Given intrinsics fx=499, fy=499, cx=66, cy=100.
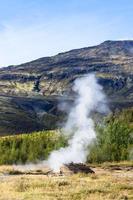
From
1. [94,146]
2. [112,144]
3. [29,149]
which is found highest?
[94,146]

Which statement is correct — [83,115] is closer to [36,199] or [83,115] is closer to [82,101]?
[82,101]

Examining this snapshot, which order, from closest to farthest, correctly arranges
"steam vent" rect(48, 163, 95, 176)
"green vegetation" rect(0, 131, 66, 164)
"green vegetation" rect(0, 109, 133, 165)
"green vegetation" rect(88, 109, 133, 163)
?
1. "steam vent" rect(48, 163, 95, 176)
2. "green vegetation" rect(88, 109, 133, 163)
3. "green vegetation" rect(0, 109, 133, 165)
4. "green vegetation" rect(0, 131, 66, 164)

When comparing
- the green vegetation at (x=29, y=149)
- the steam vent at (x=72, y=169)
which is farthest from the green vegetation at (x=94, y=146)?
the steam vent at (x=72, y=169)

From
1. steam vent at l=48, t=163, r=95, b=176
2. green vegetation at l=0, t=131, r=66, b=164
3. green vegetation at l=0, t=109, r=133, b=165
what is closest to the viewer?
steam vent at l=48, t=163, r=95, b=176

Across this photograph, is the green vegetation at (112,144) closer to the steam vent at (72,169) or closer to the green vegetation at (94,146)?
the green vegetation at (94,146)

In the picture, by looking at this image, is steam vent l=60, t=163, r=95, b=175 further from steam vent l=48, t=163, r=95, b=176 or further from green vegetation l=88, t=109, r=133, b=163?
green vegetation l=88, t=109, r=133, b=163

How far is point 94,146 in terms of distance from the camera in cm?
12681

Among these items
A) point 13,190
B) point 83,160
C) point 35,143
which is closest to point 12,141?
point 35,143

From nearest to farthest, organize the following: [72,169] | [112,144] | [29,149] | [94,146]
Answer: [72,169] < [94,146] < [112,144] < [29,149]

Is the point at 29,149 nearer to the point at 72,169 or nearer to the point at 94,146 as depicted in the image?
the point at 94,146

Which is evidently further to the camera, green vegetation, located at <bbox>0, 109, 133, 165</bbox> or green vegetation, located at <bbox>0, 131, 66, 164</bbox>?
green vegetation, located at <bbox>0, 131, 66, 164</bbox>

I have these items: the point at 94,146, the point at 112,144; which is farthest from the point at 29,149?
the point at 94,146

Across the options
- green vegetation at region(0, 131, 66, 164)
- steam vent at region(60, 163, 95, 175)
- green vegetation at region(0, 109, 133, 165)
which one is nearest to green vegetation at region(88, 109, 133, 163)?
green vegetation at region(0, 109, 133, 165)

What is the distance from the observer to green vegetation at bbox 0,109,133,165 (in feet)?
447
